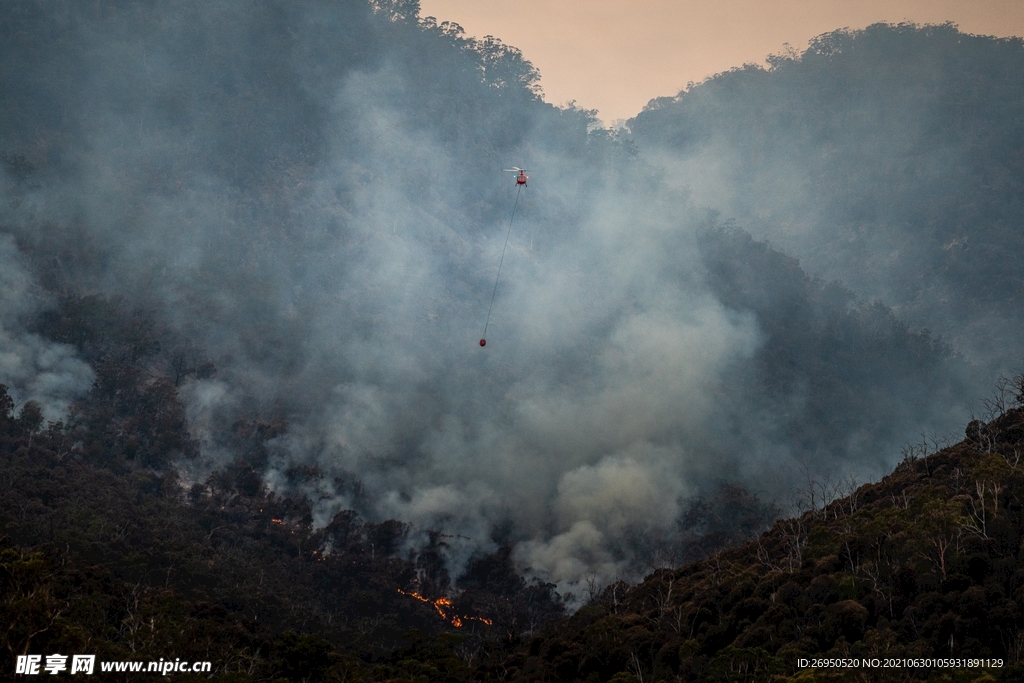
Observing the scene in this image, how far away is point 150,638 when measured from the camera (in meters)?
48.7

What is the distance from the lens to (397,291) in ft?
452

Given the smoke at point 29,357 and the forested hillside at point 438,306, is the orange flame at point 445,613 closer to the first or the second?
the forested hillside at point 438,306

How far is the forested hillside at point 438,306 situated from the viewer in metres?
101

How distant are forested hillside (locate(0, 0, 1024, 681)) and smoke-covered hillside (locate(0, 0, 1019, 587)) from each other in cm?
52

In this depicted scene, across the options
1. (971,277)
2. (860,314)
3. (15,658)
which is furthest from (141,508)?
(971,277)

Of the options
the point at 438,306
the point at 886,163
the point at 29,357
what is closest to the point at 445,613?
the point at 438,306

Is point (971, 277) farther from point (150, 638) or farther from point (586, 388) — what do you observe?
point (150, 638)

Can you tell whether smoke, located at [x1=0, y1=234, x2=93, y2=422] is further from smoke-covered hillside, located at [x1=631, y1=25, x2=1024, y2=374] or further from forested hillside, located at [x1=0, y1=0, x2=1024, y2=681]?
smoke-covered hillside, located at [x1=631, y1=25, x2=1024, y2=374]

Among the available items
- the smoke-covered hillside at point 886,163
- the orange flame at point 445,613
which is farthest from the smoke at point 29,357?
the smoke-covered hillside at point 886,163

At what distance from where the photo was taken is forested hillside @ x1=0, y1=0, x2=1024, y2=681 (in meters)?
101

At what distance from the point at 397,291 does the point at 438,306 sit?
6856 millimetres

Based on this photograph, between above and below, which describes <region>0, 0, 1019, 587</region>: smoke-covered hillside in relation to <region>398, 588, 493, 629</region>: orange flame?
above

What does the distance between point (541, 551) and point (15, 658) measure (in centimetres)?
8832

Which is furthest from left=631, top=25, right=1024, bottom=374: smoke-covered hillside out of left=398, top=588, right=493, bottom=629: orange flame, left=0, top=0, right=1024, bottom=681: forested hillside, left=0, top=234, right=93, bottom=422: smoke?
left=0, top=234, right=93, bottom=422: smoke
